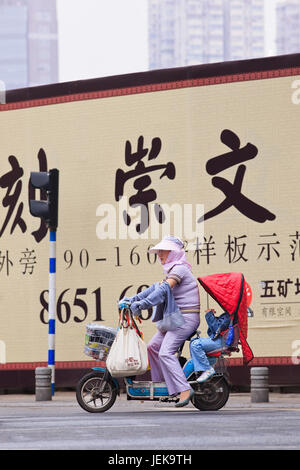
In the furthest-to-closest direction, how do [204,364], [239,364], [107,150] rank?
[107,150] → [239,364] → [204,364]

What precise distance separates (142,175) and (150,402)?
4004mm

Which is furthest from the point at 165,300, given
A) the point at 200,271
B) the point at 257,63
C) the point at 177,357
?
the point at 257,63

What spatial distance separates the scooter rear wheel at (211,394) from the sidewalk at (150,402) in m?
0.75

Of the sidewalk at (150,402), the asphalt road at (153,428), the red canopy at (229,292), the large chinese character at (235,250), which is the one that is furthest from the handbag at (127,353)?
the large chinese character at (235,250)

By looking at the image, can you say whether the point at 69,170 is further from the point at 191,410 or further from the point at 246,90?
the point at 191,410

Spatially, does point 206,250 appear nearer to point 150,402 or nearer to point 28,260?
point 150,402

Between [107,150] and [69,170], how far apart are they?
2.42ft

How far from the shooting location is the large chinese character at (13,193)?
733 inches

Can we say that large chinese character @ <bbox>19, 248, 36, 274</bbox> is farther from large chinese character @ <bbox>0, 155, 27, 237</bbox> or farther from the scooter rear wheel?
the scooter rear wheel

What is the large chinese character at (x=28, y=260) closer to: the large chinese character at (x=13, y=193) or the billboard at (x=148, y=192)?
the billboard at (x=148, y=192)

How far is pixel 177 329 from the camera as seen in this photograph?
12453mm

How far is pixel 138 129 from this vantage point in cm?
1778

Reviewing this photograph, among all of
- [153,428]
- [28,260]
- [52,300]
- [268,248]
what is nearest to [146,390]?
[153,428]

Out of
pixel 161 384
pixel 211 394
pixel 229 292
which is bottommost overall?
pixel 211 394
